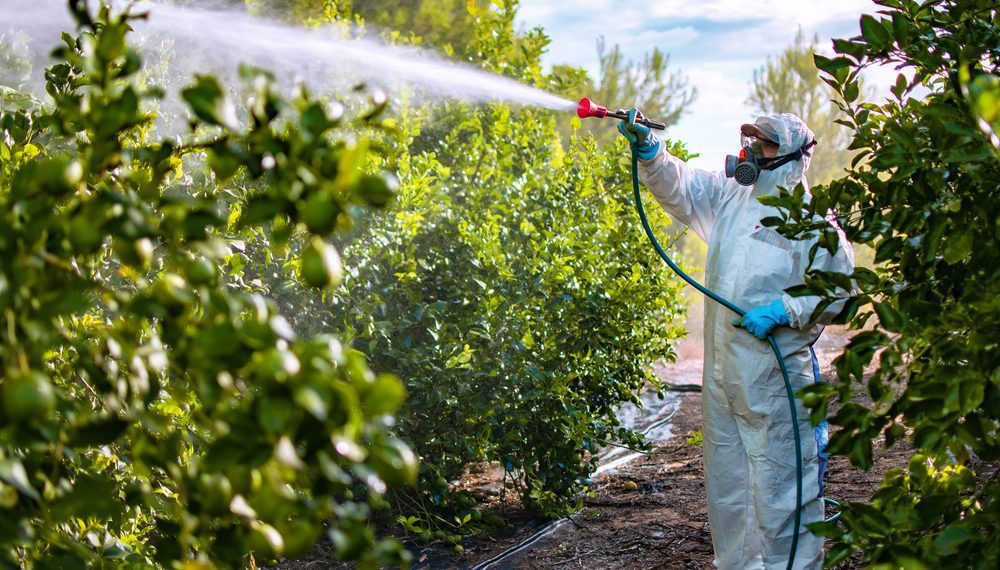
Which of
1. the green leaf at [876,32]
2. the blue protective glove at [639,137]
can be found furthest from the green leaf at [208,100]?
the blue protective glove at [639,137]

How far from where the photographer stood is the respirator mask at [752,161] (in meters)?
3.25

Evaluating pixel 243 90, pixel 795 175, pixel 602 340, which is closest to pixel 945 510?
pixel 795 175

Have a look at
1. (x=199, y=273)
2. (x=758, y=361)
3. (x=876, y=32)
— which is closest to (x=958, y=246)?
(x=876, y=32)

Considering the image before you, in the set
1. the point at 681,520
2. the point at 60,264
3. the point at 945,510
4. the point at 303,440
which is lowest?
the point at 681,520

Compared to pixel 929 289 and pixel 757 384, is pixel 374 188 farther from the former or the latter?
pixel 757 384

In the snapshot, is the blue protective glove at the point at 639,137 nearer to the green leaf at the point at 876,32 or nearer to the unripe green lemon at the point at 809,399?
the green leaf at the point at 876,32

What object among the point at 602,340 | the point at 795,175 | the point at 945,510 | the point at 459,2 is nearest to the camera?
the point at 945,510

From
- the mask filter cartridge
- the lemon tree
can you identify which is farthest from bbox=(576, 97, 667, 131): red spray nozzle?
the lemon tree

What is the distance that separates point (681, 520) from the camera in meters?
4.02

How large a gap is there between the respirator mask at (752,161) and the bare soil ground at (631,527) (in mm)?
1454

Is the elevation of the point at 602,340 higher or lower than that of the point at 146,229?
lower

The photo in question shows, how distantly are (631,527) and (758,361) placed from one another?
1.11 meters

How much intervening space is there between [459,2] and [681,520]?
5840 mm

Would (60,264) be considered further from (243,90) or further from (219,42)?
(219,42)
